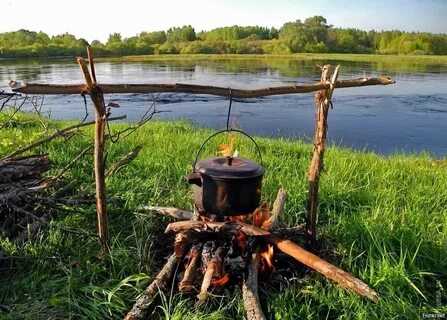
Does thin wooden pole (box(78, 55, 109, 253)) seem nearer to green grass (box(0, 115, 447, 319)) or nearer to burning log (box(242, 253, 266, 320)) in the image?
green grass (box(0, 115, 447, 319))

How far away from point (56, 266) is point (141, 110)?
470 inches

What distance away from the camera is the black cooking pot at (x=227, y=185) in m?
3.24

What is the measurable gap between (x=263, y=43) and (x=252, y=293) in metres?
66.5

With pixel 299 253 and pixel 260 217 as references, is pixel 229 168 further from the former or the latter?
pixel 299 253

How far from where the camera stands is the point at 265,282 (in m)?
3.41

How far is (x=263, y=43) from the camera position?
66.7 m

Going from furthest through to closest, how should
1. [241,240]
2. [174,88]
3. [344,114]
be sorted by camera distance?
1. [344,114]
2. [241,240]
3. [174,88]

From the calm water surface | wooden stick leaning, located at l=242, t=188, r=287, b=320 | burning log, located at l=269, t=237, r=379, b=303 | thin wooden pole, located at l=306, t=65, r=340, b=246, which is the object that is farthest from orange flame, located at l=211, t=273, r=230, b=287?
the calm water surface

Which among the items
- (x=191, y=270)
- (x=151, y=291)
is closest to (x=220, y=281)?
(x=191, y=270)

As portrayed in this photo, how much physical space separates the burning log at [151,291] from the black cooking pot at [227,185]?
0.52 metres

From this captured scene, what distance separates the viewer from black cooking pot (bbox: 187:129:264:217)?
324 cm

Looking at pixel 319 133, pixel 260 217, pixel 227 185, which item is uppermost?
pixel 319 133

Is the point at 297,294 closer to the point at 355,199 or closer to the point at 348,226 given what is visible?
the point at 348,226

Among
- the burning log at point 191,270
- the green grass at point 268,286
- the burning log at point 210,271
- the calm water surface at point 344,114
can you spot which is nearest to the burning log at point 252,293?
the green grass at point 268,286
